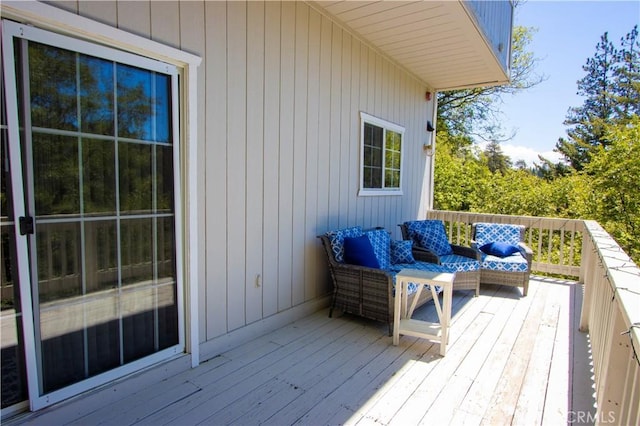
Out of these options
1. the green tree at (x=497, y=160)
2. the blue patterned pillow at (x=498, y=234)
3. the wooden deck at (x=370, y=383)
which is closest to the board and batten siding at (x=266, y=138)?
the wooden deck at (x=370, y=383)

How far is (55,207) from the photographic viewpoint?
183 centimetres

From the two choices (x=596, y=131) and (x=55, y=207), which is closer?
(x=55, y=207)

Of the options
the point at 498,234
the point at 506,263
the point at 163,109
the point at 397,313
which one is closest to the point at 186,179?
the point at 163,109

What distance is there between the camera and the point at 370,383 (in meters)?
2.37

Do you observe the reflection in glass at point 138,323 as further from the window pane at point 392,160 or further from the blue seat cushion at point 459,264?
the window pane at point 392,160

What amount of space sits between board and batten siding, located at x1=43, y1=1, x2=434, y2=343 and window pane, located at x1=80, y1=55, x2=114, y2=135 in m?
0.25

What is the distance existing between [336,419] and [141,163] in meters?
1.91

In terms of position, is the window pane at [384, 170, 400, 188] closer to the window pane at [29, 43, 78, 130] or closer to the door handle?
the window pane at [29, 43, 78, 130]

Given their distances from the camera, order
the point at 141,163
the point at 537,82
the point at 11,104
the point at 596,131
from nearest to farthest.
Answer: the point at 11,104
the point at 141,163
the point at 537,82
the point at 596,131

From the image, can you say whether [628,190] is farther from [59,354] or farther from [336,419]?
[59,354]

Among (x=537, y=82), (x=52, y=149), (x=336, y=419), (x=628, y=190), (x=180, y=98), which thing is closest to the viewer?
(x=52, y=149)

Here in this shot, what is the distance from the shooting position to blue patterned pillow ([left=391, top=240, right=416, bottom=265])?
156 inches

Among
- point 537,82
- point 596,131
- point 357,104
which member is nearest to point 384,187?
point 357,104

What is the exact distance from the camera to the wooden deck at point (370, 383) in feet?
6.57
